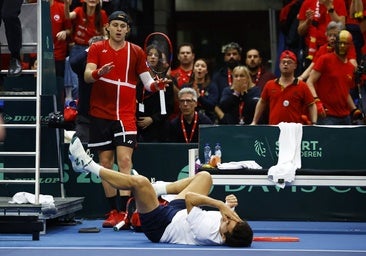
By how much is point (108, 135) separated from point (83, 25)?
3.40 meters

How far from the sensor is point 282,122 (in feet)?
49.2

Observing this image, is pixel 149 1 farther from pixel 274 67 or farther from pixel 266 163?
pixel 266 163

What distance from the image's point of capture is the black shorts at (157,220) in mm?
11516

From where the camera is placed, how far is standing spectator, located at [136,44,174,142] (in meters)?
15.1

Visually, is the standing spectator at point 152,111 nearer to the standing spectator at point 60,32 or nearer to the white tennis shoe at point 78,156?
the standing spectator at point 60,32

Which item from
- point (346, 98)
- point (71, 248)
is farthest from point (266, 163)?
point (71, 248)

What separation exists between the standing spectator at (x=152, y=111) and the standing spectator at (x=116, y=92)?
159 centimetres

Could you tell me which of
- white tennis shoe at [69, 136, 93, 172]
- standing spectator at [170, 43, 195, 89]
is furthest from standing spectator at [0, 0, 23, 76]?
standing spectator at [170, 43, 195, 89]

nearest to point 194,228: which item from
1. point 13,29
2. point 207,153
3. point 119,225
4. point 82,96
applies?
point 119,225

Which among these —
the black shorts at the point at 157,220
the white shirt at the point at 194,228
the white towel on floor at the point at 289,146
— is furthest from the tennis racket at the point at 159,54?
the white shirt at the point at 194,228

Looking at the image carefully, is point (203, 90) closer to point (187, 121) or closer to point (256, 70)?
point (256, 70)

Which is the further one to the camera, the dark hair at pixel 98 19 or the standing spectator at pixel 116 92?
the dark hair at pixel 98 19

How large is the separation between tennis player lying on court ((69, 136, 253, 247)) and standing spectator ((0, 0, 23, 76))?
1.52 meters

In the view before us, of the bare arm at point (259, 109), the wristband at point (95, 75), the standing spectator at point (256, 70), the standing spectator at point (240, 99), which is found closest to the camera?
the wristband at point (95, 75)
